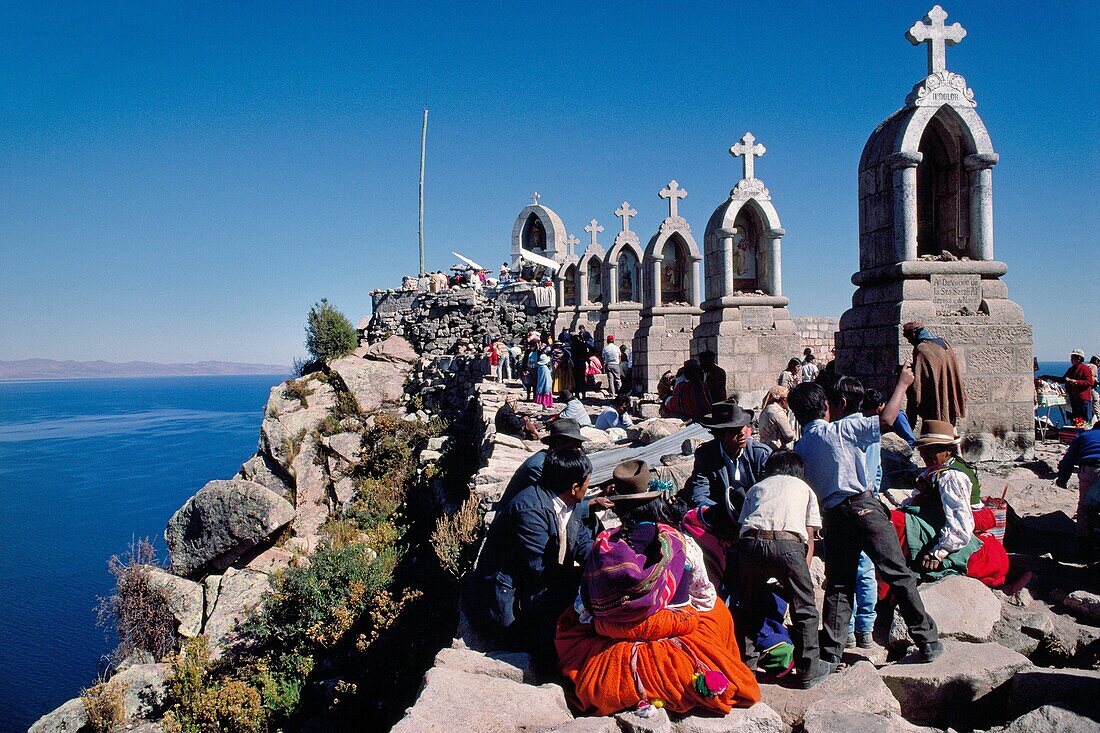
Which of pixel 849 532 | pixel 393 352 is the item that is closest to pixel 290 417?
pixel 393 352

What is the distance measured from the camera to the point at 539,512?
3924mm

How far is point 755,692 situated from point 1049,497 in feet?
14.2

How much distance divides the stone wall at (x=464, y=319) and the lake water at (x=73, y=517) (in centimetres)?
1234

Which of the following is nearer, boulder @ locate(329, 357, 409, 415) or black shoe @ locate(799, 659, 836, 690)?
black shoe @ locate(799, 659, 836, 690)

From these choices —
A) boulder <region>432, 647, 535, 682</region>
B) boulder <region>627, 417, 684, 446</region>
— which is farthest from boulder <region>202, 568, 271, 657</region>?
boulder <region>432, 647, 535, 682</region>

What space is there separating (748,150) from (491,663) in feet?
31.1

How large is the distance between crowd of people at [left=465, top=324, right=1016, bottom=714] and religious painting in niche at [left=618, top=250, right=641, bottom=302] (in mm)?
15171

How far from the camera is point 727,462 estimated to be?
4.53 meters

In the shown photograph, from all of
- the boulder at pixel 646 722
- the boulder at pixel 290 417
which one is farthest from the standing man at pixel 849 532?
the boulder at pixel 290 417

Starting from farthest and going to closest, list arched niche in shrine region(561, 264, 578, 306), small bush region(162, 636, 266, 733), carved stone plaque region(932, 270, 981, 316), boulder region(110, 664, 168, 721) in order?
arched niche in shrine region(561, 264, 578, 306) → boulder region(110, 664, 168, 721) → small bush region(162, 636, 266, 733) → carved stone plaque region(932, 270, 981, 316)

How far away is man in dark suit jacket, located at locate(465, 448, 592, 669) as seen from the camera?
3.90 m

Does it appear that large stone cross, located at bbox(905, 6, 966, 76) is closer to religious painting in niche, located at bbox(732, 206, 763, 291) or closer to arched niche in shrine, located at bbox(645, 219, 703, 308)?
religious painting in niche, located at bbox(732, 206, 763, 291)

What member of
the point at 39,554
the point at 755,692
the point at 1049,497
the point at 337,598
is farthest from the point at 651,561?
the point at 39,554

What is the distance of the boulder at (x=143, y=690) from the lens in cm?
997
